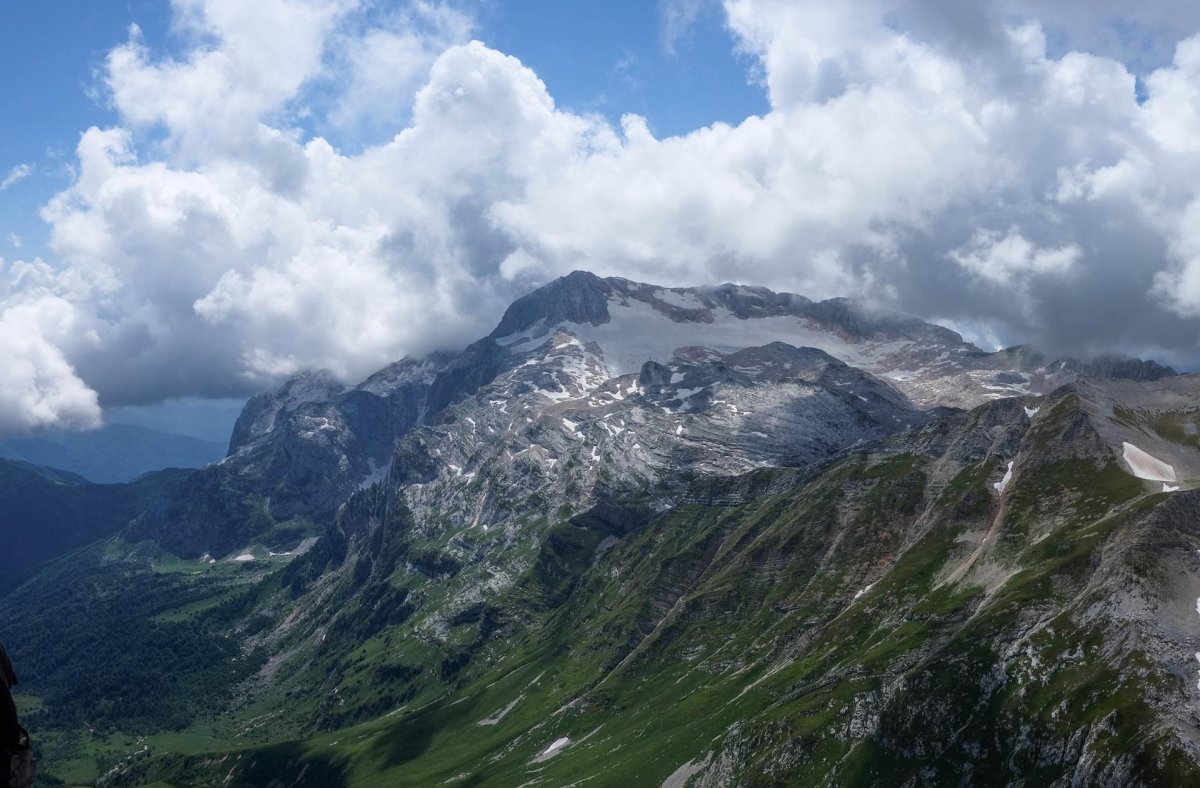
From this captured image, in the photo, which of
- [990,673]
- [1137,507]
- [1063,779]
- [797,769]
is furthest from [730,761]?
[1137,507]

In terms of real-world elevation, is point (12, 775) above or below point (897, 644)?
above

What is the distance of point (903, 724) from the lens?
160 meters

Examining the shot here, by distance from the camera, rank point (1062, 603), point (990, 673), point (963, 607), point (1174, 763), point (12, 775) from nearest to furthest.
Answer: point (12, 775) → point (1174, 763) → point (990, 673) → point (1062, 603) → point (963, 607)

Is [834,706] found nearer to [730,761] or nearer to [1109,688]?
[730,761]

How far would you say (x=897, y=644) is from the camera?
192 metres

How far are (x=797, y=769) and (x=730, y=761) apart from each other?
1918cm

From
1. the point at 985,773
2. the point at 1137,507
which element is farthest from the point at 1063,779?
the point at 1137,507

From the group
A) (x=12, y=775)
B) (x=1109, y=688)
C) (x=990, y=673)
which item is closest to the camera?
(x=12, y=775)

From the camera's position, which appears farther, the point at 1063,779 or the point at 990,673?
the point at 990,673

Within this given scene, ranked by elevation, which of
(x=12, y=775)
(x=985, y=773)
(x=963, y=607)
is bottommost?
(x=985, y=773)

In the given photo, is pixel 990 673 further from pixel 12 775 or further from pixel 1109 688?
pixel 12 775

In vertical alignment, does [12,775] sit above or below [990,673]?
above

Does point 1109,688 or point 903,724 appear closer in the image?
point 1109,688

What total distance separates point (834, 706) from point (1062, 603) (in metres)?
46.6
